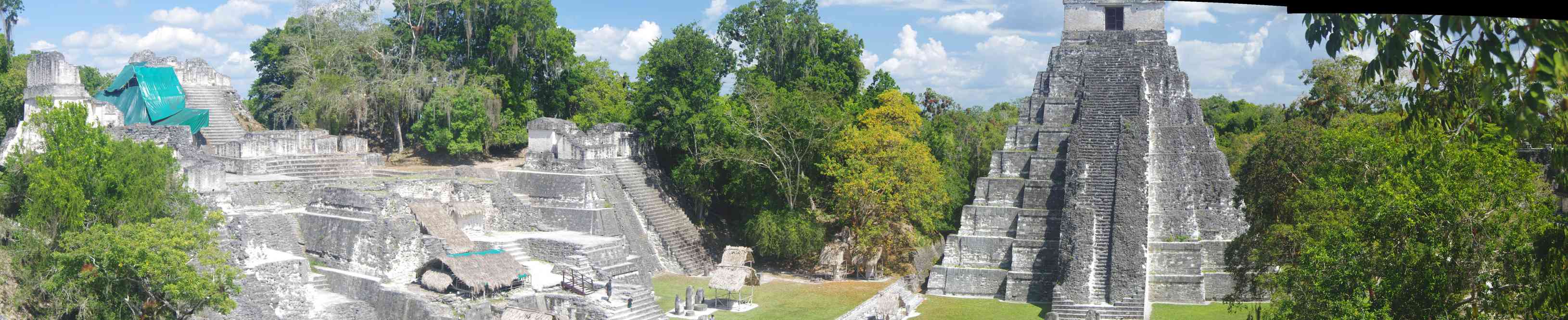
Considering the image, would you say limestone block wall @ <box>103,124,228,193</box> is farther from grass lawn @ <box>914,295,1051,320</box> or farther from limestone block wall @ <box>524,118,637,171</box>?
grass lawn @ <box>914,295,1051,320</box>

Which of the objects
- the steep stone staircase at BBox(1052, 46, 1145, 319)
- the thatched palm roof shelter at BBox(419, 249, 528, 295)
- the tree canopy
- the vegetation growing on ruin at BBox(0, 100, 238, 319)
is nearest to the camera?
the tree canopy

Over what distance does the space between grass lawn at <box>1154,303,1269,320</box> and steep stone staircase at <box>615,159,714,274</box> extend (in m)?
10.1

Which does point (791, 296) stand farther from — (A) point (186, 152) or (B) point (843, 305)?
(A) point (186, 152)

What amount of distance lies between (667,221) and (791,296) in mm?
Answer: 5373

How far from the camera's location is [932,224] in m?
28.2

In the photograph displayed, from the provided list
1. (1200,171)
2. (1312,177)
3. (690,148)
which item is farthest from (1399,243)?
(690,148)

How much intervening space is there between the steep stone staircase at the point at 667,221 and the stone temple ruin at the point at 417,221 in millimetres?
50

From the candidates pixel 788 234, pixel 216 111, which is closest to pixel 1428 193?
Answer: pixel 788 234

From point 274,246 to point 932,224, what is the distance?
14.4 metres

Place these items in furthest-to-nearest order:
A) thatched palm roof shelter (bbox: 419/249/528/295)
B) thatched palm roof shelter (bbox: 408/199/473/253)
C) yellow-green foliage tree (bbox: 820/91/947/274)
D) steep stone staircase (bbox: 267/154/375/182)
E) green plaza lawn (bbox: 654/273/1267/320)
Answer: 1. yellow-green foliage tree (bbox: 820/91/947/274)
2. steep stone staircase (bbox: 267/154/375/182)
3. green plaza lawn (bbox: 654/273/1267/320)
4. thatched palm roof shelter (bbox: 408/199/473/253)
5. thatched palm roof shelter (bbox: 419/249/528/295)

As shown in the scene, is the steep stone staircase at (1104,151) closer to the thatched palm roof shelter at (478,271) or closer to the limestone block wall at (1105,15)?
the limestone block wall at (1105,15)

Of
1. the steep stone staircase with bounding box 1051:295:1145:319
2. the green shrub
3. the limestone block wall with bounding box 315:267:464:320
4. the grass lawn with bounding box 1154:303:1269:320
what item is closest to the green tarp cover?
the limestone block wall with bounding box 315:267:464:320

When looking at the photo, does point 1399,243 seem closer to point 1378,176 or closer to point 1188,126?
point 1378,176

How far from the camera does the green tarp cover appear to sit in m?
27.6
